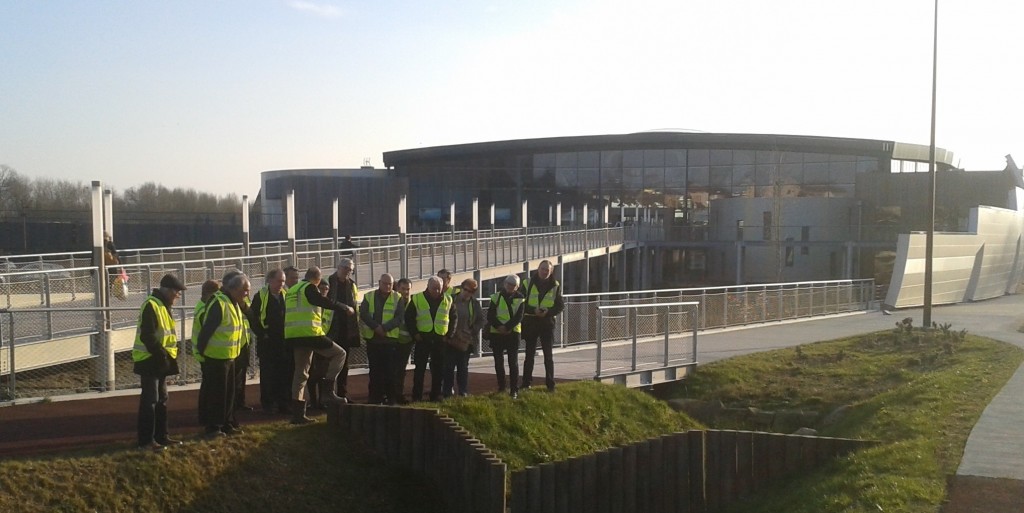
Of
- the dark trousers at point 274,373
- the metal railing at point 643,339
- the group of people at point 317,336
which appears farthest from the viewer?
the metal railing at point 643,339

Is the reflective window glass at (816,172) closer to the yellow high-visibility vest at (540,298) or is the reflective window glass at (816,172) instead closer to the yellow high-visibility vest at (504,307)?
the yellow high-visibility vest at (540,298)

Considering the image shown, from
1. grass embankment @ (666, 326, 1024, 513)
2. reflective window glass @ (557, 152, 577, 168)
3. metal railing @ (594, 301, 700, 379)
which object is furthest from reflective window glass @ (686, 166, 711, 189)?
metal railing @ (594, 301, 700, 379)

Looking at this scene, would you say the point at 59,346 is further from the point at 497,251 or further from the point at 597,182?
the point at 597,182

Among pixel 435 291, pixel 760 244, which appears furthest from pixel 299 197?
pixel 435 291

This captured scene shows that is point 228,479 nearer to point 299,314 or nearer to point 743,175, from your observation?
point 299,314

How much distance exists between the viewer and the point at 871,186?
55.0 metres

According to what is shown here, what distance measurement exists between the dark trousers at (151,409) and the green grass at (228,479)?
190 millimetres

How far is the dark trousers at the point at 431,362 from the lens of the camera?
12.8m

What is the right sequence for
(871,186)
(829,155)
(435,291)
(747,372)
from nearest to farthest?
(435,291) → (747,372) → (871,186) → (829,155)

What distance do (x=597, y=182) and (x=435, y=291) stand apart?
53299mm

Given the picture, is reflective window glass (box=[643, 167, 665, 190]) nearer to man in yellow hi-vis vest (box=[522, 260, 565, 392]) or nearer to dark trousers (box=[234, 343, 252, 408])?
man in yellow hi-vis vest (box=[522, 260, 565, 392])

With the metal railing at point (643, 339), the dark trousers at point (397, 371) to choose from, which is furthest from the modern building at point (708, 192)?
the dark trousers at point (397, 371)

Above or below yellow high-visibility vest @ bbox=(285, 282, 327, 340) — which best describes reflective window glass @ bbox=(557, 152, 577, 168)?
above

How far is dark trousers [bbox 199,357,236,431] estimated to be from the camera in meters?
10.0
